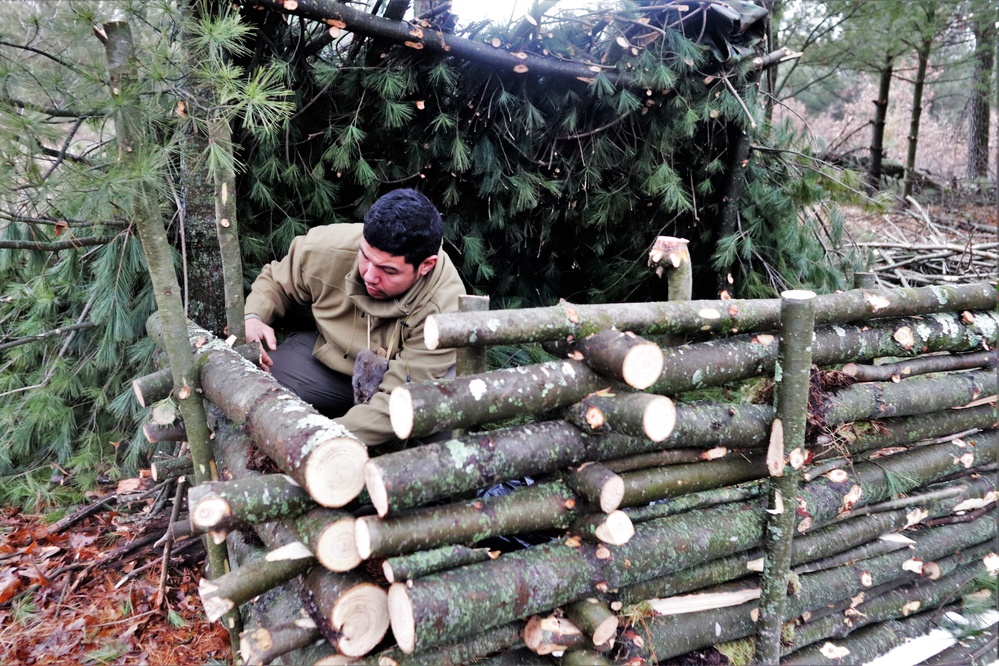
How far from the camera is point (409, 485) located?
1.94m

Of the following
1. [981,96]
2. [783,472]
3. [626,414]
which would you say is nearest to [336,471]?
[626,414]

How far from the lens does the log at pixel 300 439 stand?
75.0 inches

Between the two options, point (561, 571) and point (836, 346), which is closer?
point (561, 571)

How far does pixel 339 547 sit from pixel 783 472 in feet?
5.70

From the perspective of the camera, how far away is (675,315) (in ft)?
8.13

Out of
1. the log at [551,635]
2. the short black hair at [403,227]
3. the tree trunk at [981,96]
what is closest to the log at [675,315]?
the short black hair at [403,227]

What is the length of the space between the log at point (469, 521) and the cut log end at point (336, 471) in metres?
0.10

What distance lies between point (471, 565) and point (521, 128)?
290cm

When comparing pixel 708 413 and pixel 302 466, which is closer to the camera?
pixel 302 466

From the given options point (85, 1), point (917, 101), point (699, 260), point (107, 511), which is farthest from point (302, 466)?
point (917, 101)

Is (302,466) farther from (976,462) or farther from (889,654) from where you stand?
(976,462)

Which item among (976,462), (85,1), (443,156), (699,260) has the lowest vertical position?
(976,462)

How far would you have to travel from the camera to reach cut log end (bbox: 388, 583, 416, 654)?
1888mm

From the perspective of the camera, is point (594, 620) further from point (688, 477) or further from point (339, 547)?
point (339, 547)
